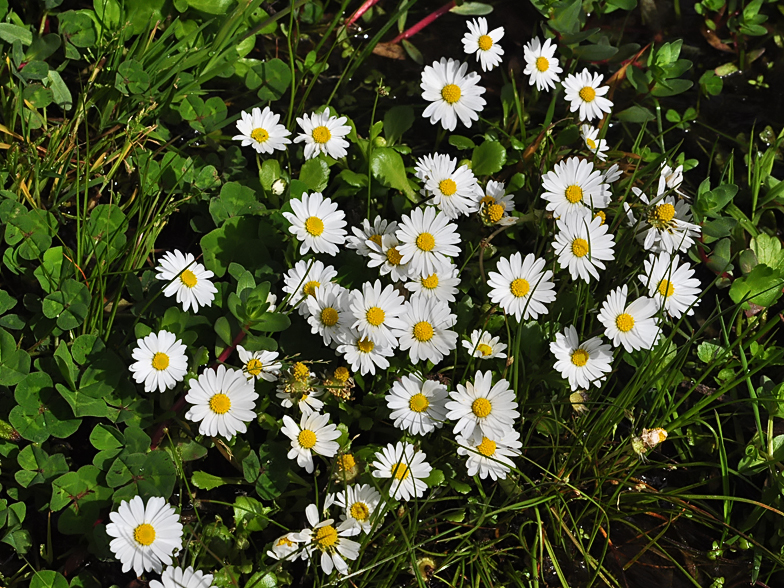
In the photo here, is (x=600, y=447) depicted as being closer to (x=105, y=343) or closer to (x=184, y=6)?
(x=105, y=343)

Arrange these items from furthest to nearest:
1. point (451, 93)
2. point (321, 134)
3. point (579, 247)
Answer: point (451, 93) < point (321, 134) < point (579, 247)

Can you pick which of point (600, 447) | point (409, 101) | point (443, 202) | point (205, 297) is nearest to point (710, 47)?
point (409, 101)

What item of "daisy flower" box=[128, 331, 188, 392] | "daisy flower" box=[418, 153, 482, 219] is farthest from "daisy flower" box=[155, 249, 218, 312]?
"daisy flower" box=[418, 153, 482, 219]

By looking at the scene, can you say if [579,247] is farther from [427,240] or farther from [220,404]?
[220,404]

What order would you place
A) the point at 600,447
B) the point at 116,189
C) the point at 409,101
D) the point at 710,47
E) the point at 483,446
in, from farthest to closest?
the point at 710,47
the point at 409,101
the point at 116,189
the point at 600,447
the point at 483,446

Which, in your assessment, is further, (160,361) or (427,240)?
(427,240)

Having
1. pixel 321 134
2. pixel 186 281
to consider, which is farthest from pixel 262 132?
pixel 186 281
